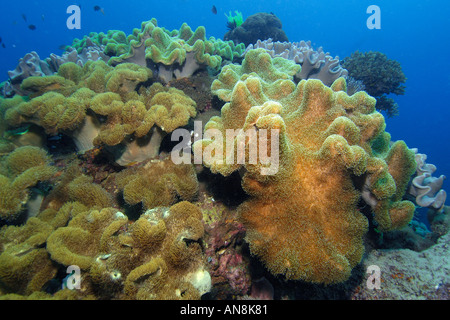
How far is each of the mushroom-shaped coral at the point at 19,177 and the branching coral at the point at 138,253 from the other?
2.55 feet

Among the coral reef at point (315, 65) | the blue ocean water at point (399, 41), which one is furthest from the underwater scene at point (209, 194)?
the blue ocean water at point (399, 41)

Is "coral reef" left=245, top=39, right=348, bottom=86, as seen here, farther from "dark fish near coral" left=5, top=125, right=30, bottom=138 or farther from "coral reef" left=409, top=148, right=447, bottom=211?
"dark fish near coral" left=5, top=125, right=30, bottom=138

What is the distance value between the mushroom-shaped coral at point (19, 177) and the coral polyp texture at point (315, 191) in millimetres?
1850

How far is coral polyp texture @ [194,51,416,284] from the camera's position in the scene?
6.70 ft

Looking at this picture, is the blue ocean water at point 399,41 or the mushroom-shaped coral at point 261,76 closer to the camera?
the mushroom-shaped coral at point 261,76

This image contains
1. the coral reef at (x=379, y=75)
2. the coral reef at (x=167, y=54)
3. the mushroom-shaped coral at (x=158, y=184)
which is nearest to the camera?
the mushroom-shaped coral at (x=158, y=184)

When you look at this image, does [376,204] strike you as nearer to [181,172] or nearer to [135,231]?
[181,172]

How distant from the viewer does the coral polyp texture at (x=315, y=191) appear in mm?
2041

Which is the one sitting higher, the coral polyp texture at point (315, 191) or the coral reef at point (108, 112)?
the coral reef at point (108, 112)

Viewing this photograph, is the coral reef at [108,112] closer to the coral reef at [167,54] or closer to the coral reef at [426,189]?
the coral reef at [167,54]

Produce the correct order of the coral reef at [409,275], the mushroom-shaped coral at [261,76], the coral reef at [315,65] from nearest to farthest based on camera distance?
1. the coral reef at [409,275]
2. the mushroom-shaped coral at [261,76]
3. the coral reef at [315,65]

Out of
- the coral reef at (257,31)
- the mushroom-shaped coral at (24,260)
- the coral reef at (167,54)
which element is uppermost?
the coral reef at (257,31)
